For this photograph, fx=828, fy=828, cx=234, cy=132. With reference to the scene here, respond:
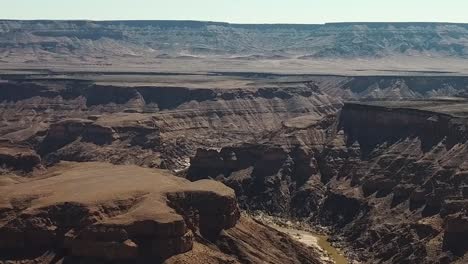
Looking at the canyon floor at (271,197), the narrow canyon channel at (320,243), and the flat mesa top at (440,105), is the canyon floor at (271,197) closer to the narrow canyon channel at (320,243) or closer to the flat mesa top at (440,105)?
the flat mesa top at (440,105)

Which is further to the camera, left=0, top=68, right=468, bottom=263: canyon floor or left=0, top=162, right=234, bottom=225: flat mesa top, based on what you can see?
left=0, top=162, right=234, bottom=225: flat mesa top

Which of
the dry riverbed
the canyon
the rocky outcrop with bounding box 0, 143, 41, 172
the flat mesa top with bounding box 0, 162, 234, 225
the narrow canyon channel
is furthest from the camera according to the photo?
the rocky outcrop with bounding box 0, 143, 41, 172

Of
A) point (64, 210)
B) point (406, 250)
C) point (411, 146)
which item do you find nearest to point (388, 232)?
point (406, 250)

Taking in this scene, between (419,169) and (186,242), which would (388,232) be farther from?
(186,242)

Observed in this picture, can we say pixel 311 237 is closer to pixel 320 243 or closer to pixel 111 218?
pixel 320 243

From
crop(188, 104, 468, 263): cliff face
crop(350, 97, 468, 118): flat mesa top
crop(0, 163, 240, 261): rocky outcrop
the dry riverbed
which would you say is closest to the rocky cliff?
crop(0, 163, 240, 261): rocky outcrop

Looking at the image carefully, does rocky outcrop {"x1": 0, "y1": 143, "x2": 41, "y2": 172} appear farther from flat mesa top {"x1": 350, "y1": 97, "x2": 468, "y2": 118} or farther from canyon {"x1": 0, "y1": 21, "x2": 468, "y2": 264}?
flat mesa top {"x1": 350, "y1": 97, "x2": 468, "y2": 118}

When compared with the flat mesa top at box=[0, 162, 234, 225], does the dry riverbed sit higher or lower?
lower

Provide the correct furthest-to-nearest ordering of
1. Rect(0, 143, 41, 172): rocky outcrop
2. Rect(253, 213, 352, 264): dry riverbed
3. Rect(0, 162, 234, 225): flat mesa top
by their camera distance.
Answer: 1. Rect(0, 143, 41, 172): rocky outcrop
2. Rect(253, 213, 352, 264): dry riverbed
3. Rect(0, 162, 234, 225): flat mesa top

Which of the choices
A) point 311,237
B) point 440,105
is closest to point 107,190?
point 311,237

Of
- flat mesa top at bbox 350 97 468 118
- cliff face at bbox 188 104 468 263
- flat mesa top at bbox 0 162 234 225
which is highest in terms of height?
flat mesa top at bbox 0 162 234 225
